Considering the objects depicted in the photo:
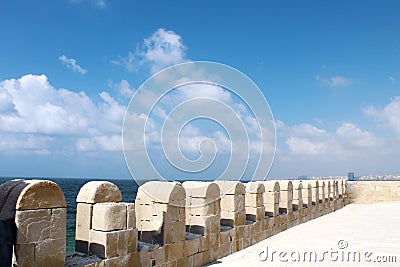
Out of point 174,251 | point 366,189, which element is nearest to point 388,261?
point 174,251

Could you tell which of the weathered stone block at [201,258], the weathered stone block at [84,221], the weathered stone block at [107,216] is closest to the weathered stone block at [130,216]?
the weathered stone block at [107,216]

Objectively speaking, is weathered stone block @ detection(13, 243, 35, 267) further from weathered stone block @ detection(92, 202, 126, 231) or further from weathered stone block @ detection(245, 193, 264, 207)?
weathered stone block @ detection(245, 193, 264, 207)

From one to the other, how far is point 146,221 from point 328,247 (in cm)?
453

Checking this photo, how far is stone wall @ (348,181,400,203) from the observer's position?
808 inches

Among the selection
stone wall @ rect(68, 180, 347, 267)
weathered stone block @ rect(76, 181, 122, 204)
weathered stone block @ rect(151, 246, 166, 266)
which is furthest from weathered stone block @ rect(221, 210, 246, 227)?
weathered stone block @ rect(76, 181, 122, 204)

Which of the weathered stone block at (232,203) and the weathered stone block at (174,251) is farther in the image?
the weathered stone block at (232,203)

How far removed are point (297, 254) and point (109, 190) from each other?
178 inches

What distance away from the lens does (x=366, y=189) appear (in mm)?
20750

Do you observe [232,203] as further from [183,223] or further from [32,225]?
[32,225]

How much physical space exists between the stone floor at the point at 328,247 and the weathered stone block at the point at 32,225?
3779 mm

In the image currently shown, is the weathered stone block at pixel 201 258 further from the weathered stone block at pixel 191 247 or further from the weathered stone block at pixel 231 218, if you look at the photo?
the weathered stone block at pixel 231 218
